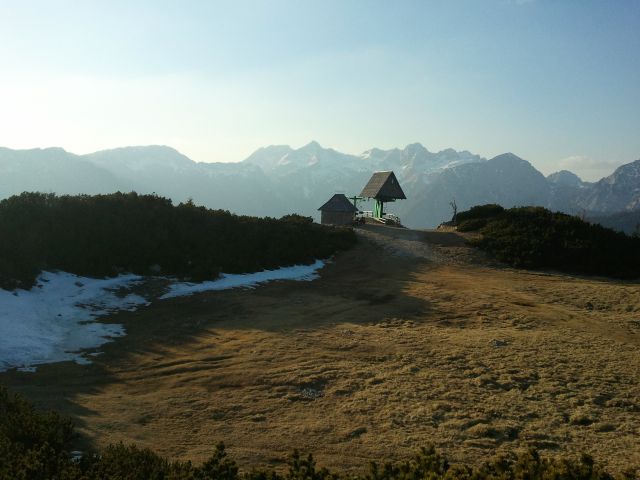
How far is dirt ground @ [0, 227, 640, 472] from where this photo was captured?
8.20 m

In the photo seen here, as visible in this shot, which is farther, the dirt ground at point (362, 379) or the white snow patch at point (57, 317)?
the white snow patch at point (57, 317)

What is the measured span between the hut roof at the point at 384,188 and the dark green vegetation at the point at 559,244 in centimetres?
1517

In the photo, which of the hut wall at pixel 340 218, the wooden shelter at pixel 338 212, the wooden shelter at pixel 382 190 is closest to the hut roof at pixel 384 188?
the wooden shelter at pixel 382 190

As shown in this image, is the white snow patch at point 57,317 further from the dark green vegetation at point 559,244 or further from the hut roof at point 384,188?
the hut roof at point 384,188

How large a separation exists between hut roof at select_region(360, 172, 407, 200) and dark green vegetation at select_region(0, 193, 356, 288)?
66.0ft

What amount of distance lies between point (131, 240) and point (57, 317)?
706 centimetres

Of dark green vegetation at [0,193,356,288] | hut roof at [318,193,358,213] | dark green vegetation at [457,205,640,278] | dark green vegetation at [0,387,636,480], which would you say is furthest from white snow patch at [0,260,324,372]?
hut roof at [318,193,358,213]

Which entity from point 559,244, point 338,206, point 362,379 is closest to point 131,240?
point 362,379

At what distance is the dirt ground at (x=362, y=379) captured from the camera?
8.20 m

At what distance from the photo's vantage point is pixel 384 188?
48281 mm

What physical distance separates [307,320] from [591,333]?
893cm

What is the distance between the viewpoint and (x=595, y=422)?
870cm

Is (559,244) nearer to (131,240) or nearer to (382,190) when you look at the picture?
(382,190)

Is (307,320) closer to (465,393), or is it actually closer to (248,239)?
(465,393)
